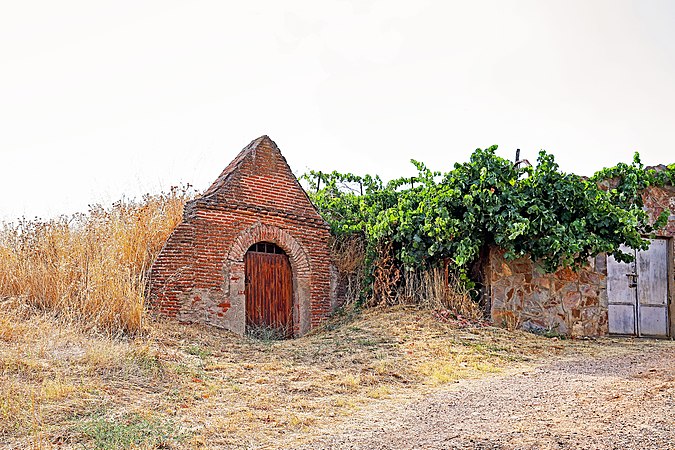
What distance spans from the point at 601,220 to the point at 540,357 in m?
3.20

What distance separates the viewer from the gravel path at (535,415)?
16.1ft

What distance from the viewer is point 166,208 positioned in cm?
1187

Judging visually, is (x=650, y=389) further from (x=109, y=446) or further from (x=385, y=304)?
(x=385, y=304)

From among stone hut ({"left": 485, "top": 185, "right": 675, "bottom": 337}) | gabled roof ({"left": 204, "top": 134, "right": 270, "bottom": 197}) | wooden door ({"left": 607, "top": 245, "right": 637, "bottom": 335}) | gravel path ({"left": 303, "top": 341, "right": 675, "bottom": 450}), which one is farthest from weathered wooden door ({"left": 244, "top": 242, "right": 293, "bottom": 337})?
wooden door ({"left": 607, "top": 245, "right": 637, "bottom": 335})

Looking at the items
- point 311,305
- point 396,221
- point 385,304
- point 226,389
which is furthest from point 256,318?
point 226,389

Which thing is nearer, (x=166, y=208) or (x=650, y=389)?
(x=650, y=389)

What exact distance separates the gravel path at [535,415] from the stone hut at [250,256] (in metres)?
4.70

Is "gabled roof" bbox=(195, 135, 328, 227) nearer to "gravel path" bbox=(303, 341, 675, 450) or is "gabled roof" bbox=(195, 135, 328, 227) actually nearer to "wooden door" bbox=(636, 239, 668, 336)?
"gravel path" bbox=(303, 341, 675, 450)

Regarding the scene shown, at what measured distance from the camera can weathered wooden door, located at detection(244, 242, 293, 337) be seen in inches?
463

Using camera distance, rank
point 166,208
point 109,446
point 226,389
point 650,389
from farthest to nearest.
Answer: point 166,208 < point 226,389 < point 650,389 < point 109,446

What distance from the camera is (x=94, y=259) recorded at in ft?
33.4

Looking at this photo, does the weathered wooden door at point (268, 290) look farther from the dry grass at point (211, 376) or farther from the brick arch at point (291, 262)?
the dry grass at point (211, 376)

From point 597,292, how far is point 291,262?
554 centimetres

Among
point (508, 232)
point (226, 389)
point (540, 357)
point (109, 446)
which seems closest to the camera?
point (109, 446)
